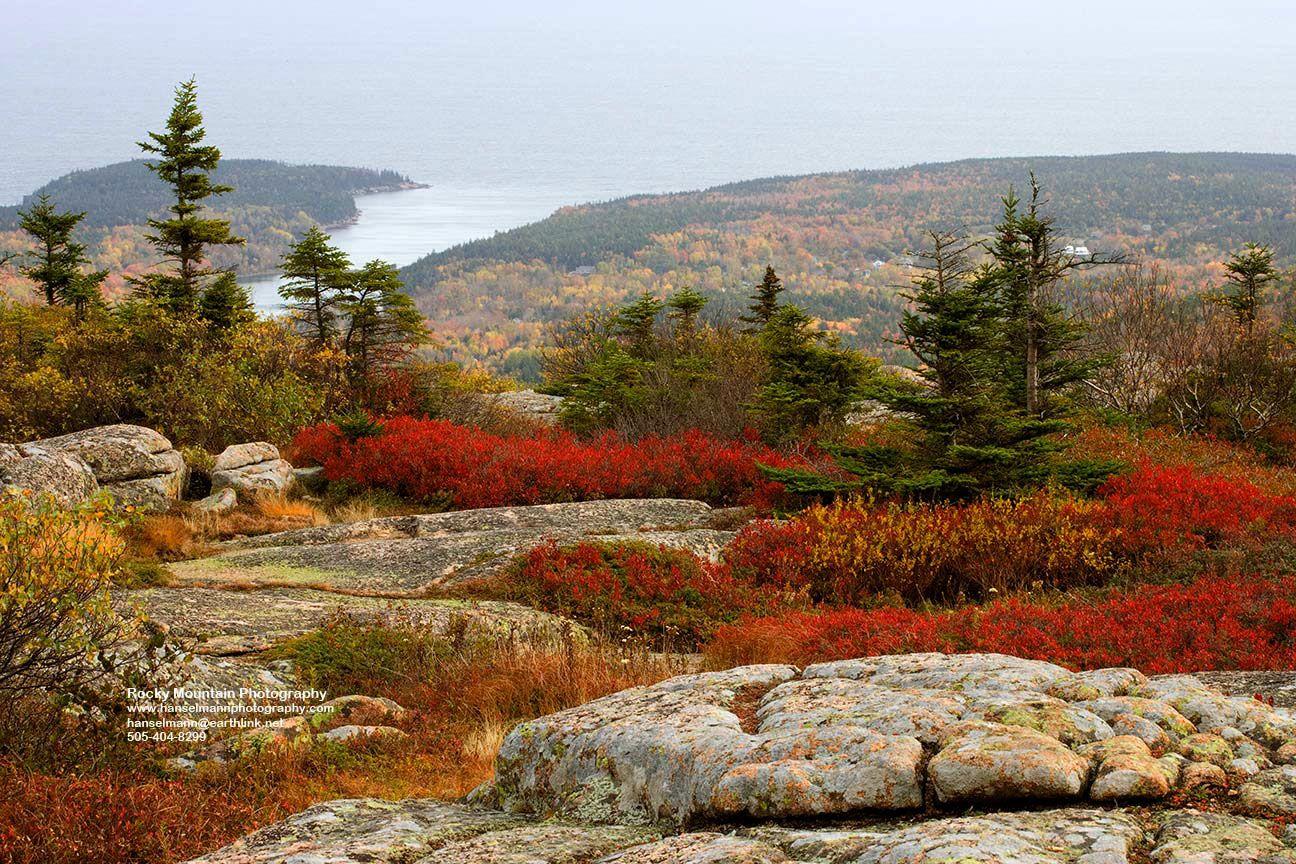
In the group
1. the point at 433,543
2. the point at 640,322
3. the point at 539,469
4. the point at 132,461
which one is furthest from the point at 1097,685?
the point at 640,322

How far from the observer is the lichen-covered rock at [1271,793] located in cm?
282

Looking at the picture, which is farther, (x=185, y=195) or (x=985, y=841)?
(x=185, y=195)

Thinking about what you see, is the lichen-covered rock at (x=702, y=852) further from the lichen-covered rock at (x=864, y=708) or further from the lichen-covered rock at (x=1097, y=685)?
the lichen-covered rock at (x=1097, y=685)

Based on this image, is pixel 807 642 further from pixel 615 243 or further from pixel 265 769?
pixel 615 243

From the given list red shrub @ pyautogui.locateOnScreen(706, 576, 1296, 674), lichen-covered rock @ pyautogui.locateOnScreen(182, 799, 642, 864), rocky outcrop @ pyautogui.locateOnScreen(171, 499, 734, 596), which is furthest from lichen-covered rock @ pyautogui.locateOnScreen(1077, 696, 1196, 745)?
rocky outcrop @ pyautogui.locateOnScreen(171, 499, 734, 596)

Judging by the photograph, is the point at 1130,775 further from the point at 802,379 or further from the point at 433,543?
the point at 802,379

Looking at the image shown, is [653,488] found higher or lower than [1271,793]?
lower

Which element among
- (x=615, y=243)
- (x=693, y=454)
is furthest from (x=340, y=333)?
(x=615, y=243)

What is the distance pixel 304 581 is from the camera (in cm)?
977

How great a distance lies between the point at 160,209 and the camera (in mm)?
150500

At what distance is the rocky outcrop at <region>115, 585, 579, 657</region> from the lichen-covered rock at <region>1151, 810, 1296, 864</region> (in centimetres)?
565

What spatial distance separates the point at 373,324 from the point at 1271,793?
19906mm

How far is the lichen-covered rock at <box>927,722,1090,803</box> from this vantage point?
2977 millimetres

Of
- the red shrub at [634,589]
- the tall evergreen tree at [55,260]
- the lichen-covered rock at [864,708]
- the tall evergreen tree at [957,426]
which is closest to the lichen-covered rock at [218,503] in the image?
the red shrub at [634,589]
